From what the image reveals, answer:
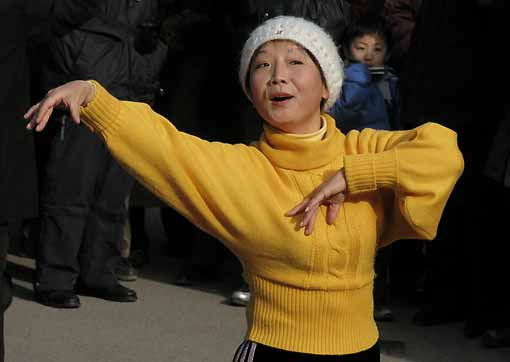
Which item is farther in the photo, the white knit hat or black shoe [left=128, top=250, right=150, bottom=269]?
black shoe [left=128, top=250, right=150, bottom=269]

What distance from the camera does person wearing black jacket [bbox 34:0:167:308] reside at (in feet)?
22.9

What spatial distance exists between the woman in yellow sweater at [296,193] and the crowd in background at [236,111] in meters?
2.22

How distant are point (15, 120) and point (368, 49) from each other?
2.41 meters

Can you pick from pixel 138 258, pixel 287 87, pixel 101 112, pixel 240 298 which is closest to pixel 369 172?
pixel 287 87

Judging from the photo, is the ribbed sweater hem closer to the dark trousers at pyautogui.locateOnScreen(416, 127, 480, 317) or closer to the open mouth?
the open mouth

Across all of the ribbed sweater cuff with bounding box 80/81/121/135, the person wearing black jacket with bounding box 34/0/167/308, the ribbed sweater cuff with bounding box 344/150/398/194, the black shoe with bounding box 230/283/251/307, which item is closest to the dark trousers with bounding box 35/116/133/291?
the person wearing black jacket with bounding box 34/0/167/308

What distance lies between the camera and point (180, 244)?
28.0ft

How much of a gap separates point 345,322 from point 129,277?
13.6 feet

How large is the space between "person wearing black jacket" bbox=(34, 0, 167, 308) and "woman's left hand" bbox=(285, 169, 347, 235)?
3.40 metres

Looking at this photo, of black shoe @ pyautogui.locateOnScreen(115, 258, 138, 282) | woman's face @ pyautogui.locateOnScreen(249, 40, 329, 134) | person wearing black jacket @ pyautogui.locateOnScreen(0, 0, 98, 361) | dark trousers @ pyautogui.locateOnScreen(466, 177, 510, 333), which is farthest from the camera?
black shoe @ pyautogui.locateOnScreen(115, 258, 138, 282)

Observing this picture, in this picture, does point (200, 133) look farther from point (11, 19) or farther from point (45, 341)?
point (11, 19)

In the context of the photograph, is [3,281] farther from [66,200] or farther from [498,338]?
[498,338]

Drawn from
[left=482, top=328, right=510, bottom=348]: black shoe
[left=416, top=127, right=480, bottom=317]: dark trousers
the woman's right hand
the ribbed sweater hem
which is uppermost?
the woman's right hand

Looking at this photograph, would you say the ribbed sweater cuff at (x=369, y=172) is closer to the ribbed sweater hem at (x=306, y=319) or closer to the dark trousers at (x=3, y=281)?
the ribbed sweater hem at (x=306, y=319)
